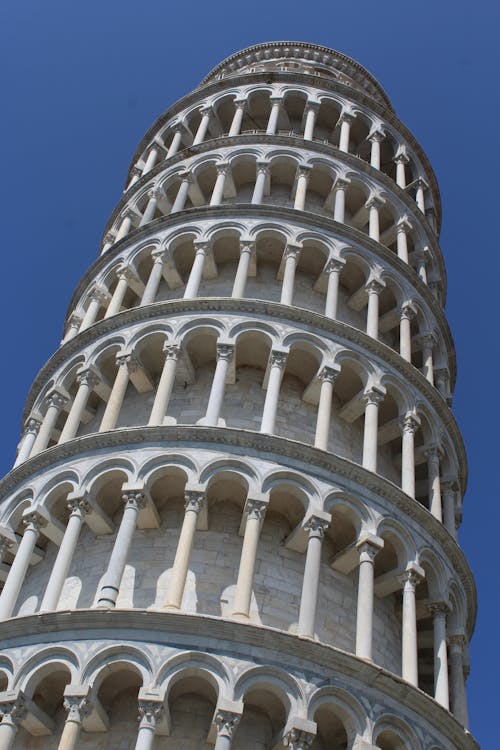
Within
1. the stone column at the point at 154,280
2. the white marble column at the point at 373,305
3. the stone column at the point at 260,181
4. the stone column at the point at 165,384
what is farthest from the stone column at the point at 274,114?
the stone column at the point at 165,384

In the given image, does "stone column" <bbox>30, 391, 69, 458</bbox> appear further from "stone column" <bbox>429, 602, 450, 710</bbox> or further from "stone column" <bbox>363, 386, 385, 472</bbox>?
"stone column" <bbox>429, 602, 450, 710</bbox>

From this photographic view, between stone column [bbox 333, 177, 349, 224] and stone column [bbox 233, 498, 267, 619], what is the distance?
9738mm

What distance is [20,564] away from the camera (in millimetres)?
15641

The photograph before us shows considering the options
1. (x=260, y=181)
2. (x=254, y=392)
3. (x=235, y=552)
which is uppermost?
(x=260, y=181)

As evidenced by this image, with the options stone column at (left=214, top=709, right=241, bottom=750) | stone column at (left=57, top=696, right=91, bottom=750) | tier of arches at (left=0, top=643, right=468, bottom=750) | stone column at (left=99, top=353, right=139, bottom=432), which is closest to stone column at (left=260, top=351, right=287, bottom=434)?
stone column at (left=99, top=353, right=139, bottom=432)

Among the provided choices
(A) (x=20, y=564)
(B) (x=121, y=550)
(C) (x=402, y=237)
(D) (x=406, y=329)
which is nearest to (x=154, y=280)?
(D) (x=406, y=329)

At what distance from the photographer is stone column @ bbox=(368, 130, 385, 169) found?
2667cm

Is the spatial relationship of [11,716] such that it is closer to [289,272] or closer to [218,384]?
[218,384]

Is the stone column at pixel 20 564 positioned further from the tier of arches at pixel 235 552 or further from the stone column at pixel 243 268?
the stone column at pixel 243 268

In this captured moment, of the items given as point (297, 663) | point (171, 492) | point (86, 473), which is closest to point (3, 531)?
point (86, 473)

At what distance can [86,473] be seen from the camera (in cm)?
1652

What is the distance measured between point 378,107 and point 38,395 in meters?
14.3

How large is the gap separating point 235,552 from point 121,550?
218 cm

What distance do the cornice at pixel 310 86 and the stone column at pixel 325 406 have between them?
12099mm
